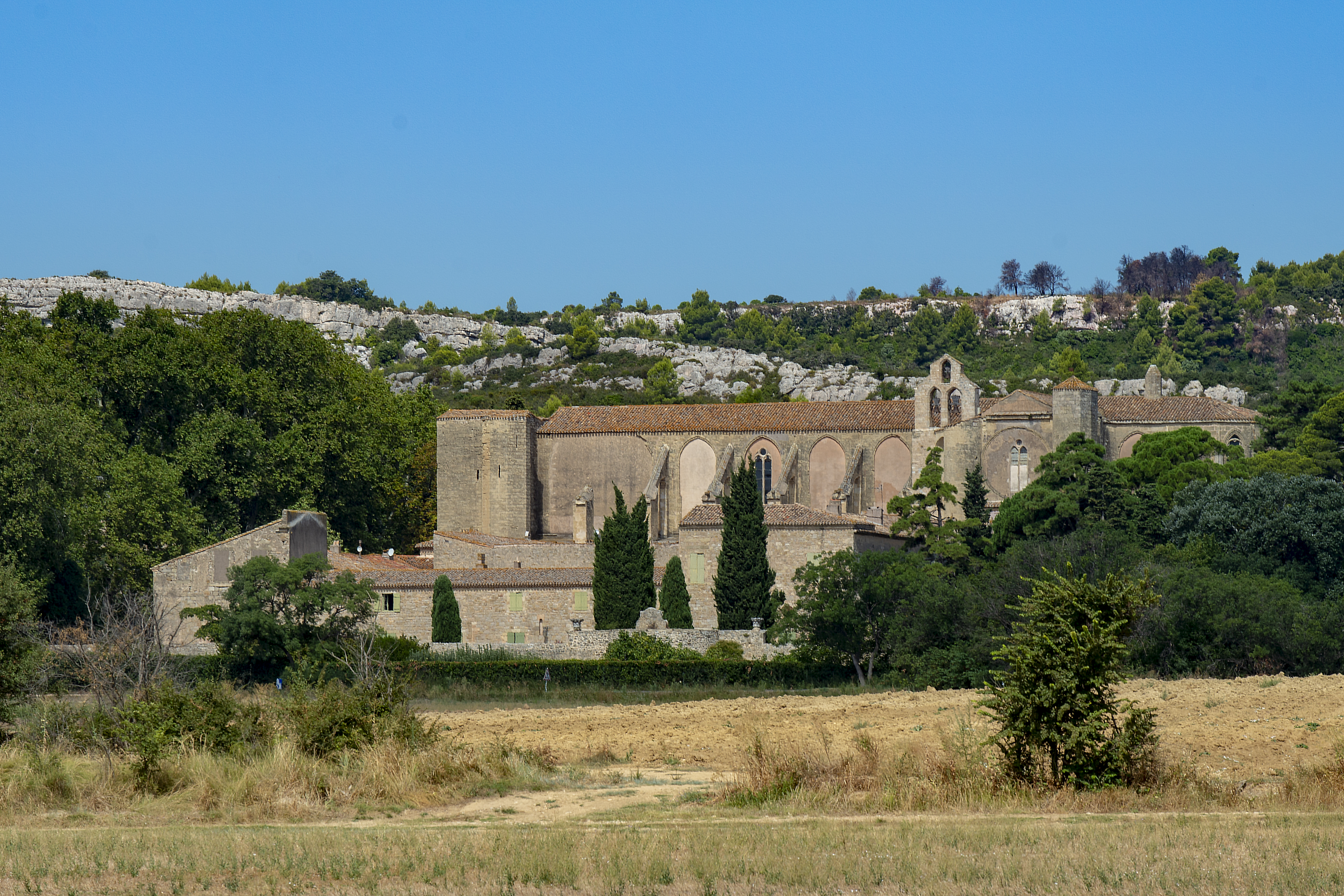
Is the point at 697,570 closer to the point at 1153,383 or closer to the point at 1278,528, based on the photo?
the point at 1278,528

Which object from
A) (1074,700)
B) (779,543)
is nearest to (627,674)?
(779,543)

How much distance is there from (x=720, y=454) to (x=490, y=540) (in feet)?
31.7

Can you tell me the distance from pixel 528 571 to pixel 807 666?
10131 millimetres

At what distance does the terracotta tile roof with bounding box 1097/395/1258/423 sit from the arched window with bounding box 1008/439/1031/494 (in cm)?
317

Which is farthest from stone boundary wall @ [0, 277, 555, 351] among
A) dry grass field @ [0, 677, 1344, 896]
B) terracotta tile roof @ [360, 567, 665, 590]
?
dry grass field @ [0, 677, 1344, 896]

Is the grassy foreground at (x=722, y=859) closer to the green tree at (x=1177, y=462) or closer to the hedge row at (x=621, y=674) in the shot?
the hedge row at (x=621, y=674)

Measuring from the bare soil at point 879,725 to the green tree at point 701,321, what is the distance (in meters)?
100.0

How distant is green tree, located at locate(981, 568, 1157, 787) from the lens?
1753cm

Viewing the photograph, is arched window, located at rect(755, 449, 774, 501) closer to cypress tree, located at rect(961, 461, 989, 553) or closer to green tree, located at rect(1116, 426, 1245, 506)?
cypress tree, located at rect(961, 461, 989, 553)

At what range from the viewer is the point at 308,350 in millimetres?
53000

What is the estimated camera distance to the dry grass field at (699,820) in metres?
13.3

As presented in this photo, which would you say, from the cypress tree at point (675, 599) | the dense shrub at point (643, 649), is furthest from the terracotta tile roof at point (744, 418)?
the dense shrub at point (643, 649)

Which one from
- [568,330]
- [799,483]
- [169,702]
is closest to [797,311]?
[568,330]

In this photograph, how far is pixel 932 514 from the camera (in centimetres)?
5066
